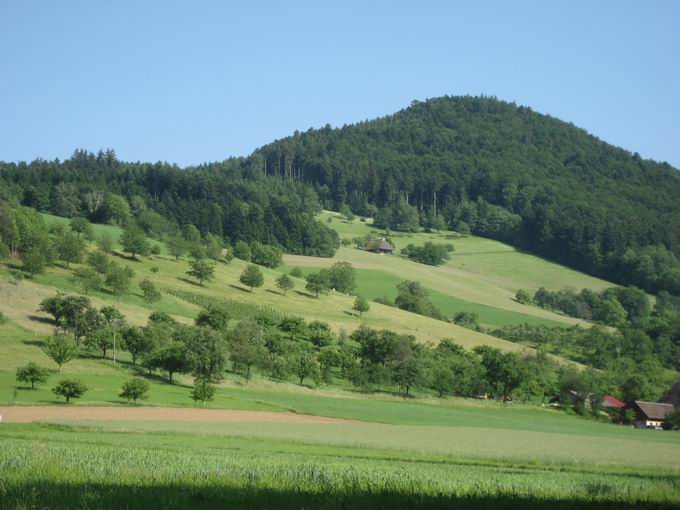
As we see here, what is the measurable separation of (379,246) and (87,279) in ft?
295

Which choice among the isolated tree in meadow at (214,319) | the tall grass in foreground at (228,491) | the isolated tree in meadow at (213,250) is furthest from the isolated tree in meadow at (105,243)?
the tall grass in foreground at (228,491)

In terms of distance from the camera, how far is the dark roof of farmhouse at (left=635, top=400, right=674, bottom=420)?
8288 centimetres

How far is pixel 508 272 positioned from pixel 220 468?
14747cm

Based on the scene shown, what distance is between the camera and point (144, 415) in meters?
45.7

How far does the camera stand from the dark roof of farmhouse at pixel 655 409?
82875 mm

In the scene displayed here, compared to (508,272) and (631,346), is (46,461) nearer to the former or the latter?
(631,346)

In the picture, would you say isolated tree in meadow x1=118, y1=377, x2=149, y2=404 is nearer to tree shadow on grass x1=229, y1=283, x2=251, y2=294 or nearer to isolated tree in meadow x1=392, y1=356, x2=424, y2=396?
isolated tree in meadow x1=392, y1=356, x2=424, y2=396

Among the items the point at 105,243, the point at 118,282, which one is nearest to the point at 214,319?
the point at 118,282

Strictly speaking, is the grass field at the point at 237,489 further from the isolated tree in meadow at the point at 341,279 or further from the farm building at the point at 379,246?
the farm building at the point at 379,246

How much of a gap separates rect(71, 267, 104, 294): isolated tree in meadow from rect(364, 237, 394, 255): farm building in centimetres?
8544

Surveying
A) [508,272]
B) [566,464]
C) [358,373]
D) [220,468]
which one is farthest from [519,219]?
[220,468]

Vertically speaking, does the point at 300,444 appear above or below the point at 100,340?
above

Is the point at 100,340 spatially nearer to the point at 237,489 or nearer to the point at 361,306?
the point at 361,306

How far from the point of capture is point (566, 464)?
3381 centimetres
